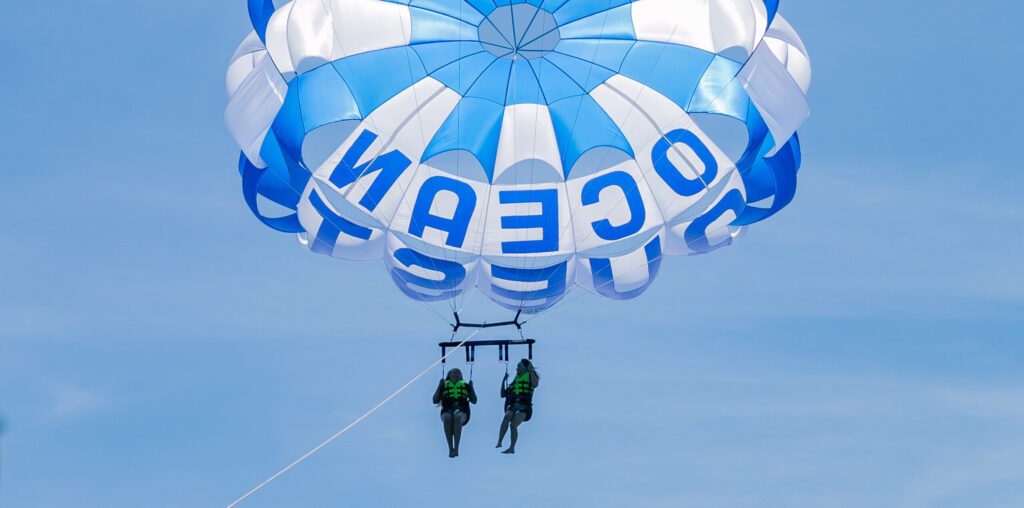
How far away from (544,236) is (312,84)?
3193mm

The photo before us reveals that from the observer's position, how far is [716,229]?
18.8 meters

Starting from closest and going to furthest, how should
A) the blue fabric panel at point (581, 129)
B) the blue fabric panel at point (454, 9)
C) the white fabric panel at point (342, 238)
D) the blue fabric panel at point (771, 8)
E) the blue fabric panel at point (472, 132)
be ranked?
the blue fabric panel at point (771, 8) < the blue fabric panel at point (454, 9) < the white fabric panel at point (342, 238) < the blue fabric panel at point (581, 129) < the blue fabric panel at point (472, 132)

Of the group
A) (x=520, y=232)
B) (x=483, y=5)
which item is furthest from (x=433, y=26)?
(x=520, y=232)

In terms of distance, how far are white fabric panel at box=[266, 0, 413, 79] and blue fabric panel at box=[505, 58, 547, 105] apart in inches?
Answer: 52.7

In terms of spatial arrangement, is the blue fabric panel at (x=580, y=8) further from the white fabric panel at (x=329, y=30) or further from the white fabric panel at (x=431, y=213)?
the white fabric panel at (x=431, y=213)

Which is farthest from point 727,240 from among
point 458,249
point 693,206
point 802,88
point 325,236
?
point 325,236

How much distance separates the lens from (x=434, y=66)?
18.9 m

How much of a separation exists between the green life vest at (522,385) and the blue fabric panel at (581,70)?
11.3 ft

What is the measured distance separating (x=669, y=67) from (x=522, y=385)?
394 cm

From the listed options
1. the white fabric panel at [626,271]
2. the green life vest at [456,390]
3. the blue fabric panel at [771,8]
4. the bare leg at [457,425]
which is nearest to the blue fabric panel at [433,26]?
the white fabric panel at [626,271]

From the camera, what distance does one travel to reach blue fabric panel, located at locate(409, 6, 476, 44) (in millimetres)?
18656

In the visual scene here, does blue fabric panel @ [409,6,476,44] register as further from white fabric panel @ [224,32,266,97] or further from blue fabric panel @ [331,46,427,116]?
white fabric panel @ [224,32,266,97]

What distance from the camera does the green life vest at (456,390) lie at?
59.2ft

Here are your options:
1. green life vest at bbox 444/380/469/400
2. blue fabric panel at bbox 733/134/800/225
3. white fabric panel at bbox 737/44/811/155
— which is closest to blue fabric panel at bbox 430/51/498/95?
white fabric panel at bbox 737/44/811/155
